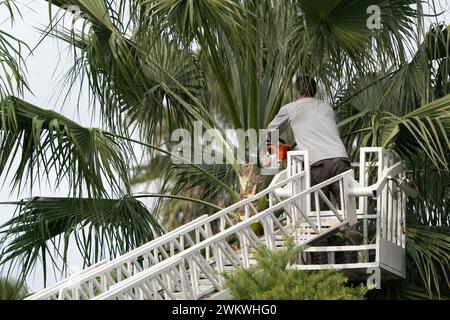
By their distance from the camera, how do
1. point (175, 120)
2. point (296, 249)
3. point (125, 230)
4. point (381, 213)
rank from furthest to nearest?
point (175, 120) → point (125, 230) → point (381, 213) → point (296, 249)

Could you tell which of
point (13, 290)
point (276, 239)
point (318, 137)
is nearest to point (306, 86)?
point (318, 137)

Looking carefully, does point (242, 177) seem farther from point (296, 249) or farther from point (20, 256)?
point (296, 249)

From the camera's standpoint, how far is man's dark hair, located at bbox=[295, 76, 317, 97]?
11.7 meters

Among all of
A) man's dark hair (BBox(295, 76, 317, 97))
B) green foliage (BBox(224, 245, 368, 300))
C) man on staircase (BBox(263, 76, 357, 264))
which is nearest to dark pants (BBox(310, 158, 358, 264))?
man on staircase (BBox(263, 76, 357, 264))

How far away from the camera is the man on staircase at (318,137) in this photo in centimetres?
1127

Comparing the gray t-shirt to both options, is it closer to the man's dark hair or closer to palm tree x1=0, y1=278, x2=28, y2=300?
the man's dark hair

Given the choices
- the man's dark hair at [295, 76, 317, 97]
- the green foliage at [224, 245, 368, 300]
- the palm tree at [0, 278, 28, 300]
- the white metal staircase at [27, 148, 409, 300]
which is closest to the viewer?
the green foliage at [224, 245, 368, 300]

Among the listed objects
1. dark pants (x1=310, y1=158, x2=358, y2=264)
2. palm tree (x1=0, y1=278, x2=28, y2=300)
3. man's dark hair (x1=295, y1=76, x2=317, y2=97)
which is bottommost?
palm tree (x1=0, y1=278, x2=28, y2=300)

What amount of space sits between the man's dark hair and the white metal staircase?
0.82m

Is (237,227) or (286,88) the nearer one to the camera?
(237,227)
